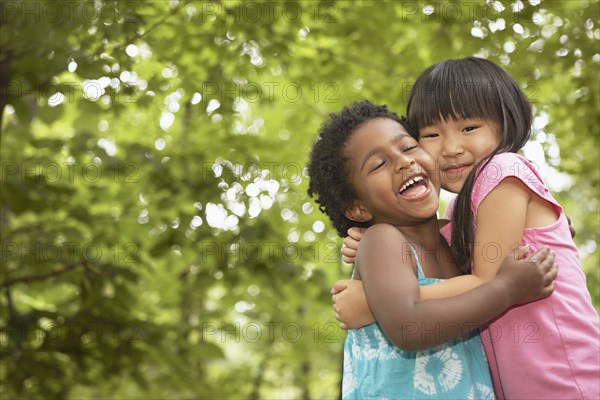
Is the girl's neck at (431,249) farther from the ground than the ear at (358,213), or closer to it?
closer to it

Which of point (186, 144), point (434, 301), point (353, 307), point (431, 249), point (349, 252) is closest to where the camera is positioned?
point (434, 301)

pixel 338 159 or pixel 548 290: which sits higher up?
pixel 338 159

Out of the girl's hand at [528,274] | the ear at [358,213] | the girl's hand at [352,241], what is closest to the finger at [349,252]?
the girl's hand at [352,241]

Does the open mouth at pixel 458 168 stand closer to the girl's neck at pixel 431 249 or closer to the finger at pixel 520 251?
the girl's neck at pixel 431 249

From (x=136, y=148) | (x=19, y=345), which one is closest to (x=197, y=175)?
(x=136, y=148)

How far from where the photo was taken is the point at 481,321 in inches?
79.1

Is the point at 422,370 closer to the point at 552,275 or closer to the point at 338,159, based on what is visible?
the point at 552,275

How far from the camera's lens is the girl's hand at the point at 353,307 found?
2.23m

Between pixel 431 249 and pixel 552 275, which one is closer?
pixel 552 275

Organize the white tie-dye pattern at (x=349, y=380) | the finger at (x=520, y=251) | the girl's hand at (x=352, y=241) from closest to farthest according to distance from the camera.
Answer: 1. the finger at (x=520, y=251)
2. the white tie-dye pattern at (x=349, y=380)
3. the girl's hand at (x=352, y=241)

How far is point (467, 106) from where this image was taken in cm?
241

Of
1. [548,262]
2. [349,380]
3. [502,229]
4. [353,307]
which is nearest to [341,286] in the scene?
[353,307]

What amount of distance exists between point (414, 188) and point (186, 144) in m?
3.60

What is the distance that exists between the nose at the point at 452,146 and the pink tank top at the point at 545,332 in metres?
0.15
